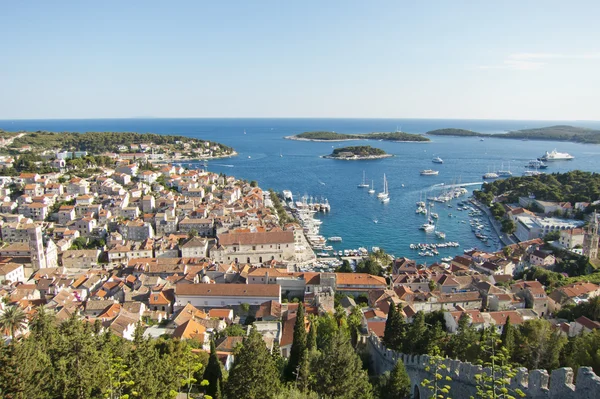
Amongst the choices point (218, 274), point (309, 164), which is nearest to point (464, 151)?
point (309, 164)

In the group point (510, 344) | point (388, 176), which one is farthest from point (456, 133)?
point (510, 344)

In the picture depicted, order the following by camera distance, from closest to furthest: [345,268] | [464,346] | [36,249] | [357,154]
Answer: [464,346], [36,249], [345,268], [357,154]

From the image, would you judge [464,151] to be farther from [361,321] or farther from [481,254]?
[361,321]

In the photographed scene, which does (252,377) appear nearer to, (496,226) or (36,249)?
(36,249)

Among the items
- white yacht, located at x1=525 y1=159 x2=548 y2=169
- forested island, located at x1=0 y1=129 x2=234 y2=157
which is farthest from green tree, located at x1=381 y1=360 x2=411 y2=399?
white yacht, located at x1=525 y1=159 x2=548 y2=169

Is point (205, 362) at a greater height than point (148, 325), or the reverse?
point (205, 362)
